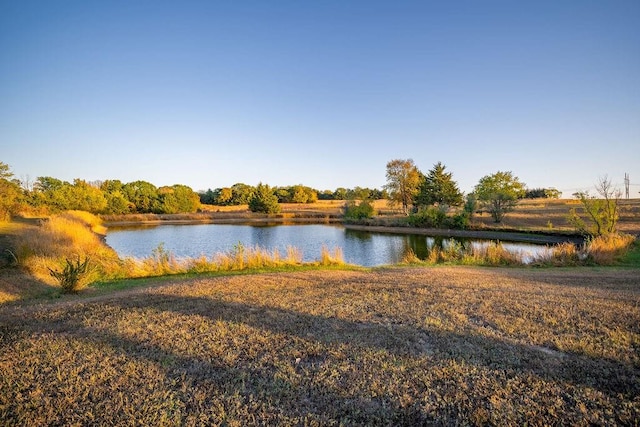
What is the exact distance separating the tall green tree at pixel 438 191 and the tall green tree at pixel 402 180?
1956mm

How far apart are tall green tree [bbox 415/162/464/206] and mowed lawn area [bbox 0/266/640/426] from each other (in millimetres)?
47293

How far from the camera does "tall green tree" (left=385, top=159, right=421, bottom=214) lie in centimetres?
5562

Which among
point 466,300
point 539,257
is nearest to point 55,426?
point 466,300

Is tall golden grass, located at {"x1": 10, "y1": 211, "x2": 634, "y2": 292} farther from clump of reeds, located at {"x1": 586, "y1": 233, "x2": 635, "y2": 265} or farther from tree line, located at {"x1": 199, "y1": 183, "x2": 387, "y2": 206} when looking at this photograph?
tree line, located at {"x1": 199, "y1": 183, "x2": 387, "y2": 206}

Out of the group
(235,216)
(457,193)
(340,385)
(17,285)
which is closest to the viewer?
(340,385)

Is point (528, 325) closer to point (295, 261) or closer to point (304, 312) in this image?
point (304, 312)

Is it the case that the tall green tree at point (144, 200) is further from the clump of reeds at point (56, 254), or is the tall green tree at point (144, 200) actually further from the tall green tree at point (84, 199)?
the clump of reeds at point (56, 254)

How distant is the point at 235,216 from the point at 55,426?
61816 millimetres

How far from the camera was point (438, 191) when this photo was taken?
51.5 metres

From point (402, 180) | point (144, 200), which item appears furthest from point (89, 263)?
point (144, 200)

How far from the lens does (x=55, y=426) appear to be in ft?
8.60

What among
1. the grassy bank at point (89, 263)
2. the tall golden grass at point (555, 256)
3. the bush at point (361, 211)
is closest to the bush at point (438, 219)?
the bush at point (361, 211)

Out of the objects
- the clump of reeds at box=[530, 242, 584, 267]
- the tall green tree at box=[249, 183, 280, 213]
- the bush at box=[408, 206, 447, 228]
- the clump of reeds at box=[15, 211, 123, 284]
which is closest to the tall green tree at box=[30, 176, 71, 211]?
the tall green tree at box=[249, 183, 280, 213]

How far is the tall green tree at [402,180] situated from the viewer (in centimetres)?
5562
